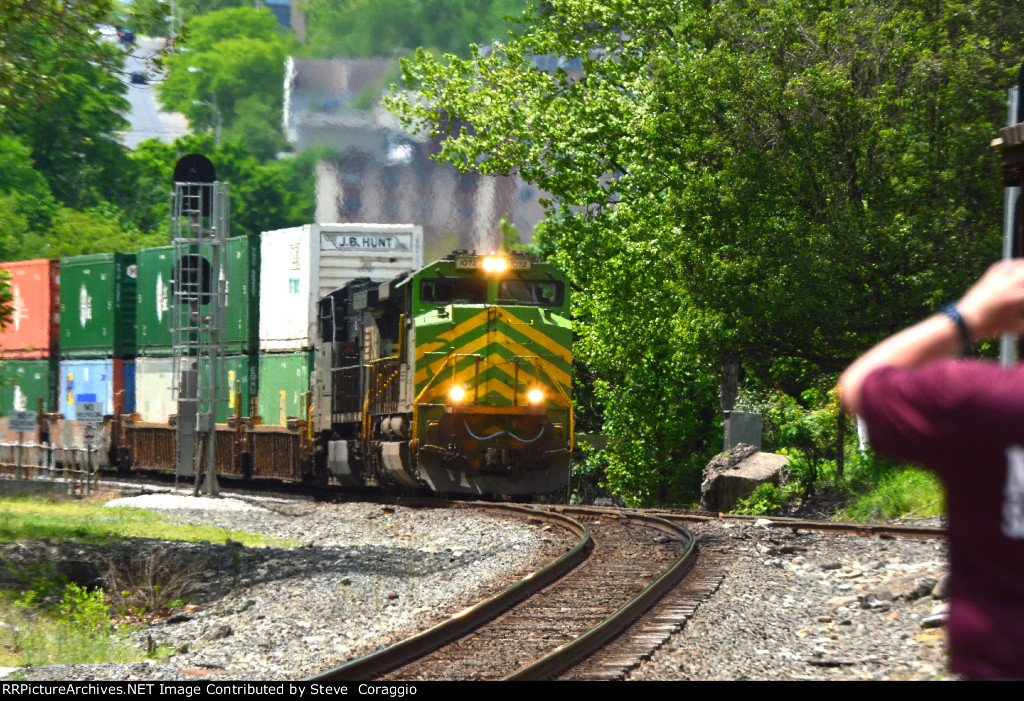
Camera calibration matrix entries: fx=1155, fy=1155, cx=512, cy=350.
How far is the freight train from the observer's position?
16.1 m

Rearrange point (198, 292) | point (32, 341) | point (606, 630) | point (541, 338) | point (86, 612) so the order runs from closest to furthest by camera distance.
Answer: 1. point (606, 630)
2. point (86, 612)
3. point (541, 338)
4. point (198, 292)
5. point (32, 341)

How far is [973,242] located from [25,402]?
25.2 m

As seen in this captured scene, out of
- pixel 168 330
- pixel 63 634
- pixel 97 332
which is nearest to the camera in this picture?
pixel 63 634

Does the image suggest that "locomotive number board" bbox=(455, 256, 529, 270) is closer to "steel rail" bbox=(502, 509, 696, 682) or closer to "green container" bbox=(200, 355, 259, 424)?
"steel rail" bbox=(502, 509, 696, 682)

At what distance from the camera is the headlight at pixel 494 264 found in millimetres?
16719

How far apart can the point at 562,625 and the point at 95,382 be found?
904 inches

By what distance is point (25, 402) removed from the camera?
30.9 m

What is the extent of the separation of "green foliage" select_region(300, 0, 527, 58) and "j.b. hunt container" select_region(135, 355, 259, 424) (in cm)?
898

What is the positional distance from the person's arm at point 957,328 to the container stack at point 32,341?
29272 mm

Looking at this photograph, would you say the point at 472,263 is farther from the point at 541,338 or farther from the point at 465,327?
the point at 541,338

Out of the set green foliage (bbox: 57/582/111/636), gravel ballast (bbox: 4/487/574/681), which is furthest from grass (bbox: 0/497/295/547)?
green foliage (bbox: 57/582/111/636)

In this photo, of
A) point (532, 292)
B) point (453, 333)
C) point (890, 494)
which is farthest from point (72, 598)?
point (890, 494)

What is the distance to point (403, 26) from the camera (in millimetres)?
29609

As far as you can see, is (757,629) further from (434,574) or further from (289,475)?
(289,475)
